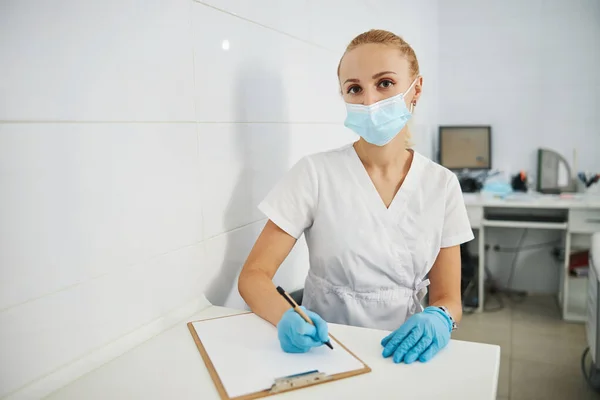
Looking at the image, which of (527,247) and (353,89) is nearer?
(353,89)

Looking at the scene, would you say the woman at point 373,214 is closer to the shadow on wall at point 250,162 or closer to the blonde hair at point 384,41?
the blonde hair at point 384,41

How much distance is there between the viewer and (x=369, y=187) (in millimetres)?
1264

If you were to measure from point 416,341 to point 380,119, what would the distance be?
23.5 inches

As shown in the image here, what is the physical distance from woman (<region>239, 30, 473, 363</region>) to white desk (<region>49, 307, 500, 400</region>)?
0.98ft

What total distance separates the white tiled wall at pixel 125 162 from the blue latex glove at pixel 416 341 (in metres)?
0.52

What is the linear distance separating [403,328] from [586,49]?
307 centimetres

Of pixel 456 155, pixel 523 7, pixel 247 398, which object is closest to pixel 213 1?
pixel 247 398

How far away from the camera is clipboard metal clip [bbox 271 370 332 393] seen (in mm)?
754

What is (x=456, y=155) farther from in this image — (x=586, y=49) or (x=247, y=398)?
(x=247, y=398)

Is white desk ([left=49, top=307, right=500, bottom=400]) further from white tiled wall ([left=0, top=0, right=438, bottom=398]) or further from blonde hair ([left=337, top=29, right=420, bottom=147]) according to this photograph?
blonde hair ([left=337, top=29, right=420, bottom=147])

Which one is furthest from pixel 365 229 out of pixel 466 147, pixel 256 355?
pixel 466 147

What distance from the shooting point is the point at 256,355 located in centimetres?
87

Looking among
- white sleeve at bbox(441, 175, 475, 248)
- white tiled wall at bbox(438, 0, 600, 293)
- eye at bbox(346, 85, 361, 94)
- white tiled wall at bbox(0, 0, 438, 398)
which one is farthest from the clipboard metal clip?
white tiled wall at bbox(438, 0, 600, 293)

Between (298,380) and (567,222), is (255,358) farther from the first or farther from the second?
(567,222)
